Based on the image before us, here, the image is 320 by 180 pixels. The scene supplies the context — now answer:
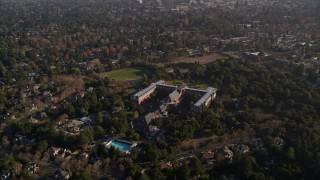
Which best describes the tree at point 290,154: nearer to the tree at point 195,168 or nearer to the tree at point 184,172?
the tree at point 195,168

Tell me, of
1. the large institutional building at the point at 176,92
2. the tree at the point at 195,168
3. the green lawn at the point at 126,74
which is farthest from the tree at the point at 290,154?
the green lawn at the point at 126,74

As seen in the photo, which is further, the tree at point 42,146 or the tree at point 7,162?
the tree at point 42,146

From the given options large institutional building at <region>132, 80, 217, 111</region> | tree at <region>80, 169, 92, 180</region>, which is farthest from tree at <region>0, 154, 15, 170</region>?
large institutional building at <region>132, 80, 217, 111</region>

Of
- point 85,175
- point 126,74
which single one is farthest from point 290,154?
point 126,74

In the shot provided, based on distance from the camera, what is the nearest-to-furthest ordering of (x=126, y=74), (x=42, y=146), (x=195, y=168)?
(x=195, y=168)
(x=42, y=146)
(x=126, y=74)

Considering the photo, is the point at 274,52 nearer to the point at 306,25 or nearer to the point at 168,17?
the point at 306,25

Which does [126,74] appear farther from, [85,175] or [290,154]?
[290,154]
